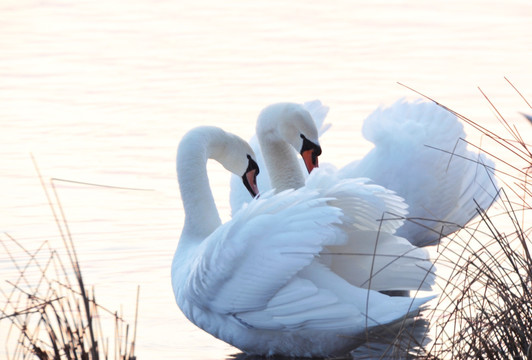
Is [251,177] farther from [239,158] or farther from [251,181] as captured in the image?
[239,158]

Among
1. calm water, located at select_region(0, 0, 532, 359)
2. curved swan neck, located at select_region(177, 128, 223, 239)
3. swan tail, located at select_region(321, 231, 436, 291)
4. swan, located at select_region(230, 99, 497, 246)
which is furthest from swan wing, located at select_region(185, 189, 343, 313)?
swan, located at select_region(230, 99, 497, 246)

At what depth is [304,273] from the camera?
20.9ft

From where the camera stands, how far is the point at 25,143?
11125 mm

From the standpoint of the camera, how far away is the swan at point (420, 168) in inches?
328

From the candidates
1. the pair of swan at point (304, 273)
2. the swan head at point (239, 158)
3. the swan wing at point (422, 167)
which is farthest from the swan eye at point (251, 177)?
the pair of swan at point (304, 273)

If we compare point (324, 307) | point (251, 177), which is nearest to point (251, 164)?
point (251, 177)

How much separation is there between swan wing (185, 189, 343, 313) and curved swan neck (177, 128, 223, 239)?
3.16 feet

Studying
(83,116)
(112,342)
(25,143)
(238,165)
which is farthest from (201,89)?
(112,342)

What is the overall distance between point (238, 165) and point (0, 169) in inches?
124

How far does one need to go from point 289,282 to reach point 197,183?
148cm

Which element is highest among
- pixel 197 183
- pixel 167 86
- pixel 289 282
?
pixel 167 86

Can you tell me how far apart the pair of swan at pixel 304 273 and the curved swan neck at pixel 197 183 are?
552 millimetres

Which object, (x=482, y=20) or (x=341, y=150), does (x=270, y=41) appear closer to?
(x=482, y=20)

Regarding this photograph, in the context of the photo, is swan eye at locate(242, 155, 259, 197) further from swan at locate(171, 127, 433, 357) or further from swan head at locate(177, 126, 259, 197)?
swan at locate(171, 127, 433, 357)
